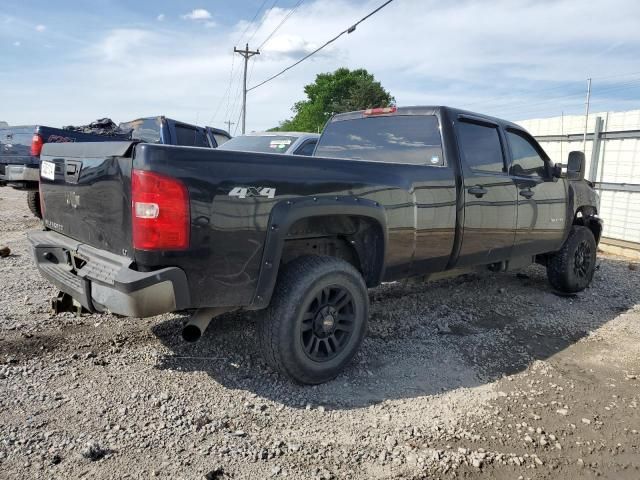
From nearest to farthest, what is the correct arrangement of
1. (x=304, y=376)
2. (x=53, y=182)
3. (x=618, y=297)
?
1. (x=304, y=376)
2. (x=53, y=182)
3. (x=618, y=297)

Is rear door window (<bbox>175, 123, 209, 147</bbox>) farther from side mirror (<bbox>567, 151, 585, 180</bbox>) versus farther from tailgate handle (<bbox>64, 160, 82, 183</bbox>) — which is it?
side mirror (<bbox>567, 151, 585, 180</bbox>)

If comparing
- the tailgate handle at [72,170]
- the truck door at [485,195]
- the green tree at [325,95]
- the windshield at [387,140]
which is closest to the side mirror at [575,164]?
the truck door at [485,195]

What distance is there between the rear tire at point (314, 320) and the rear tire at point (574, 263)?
3.29 metres

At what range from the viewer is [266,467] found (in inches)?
97.2

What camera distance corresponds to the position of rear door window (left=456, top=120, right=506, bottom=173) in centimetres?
428

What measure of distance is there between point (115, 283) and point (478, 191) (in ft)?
9.63

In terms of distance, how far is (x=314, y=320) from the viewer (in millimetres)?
3268

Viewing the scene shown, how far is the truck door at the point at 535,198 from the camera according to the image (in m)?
4.84

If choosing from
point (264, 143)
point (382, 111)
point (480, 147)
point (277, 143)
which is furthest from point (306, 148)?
point (480, 147)

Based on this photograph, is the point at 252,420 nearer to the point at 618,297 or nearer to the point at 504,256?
the point at 504,256

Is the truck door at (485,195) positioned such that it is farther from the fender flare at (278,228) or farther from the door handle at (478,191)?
the fender flare at (278,228)

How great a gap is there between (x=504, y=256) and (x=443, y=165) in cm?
127

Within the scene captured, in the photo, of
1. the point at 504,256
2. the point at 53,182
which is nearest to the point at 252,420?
the point at 53,182

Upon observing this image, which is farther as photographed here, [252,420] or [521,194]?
[521,194]
